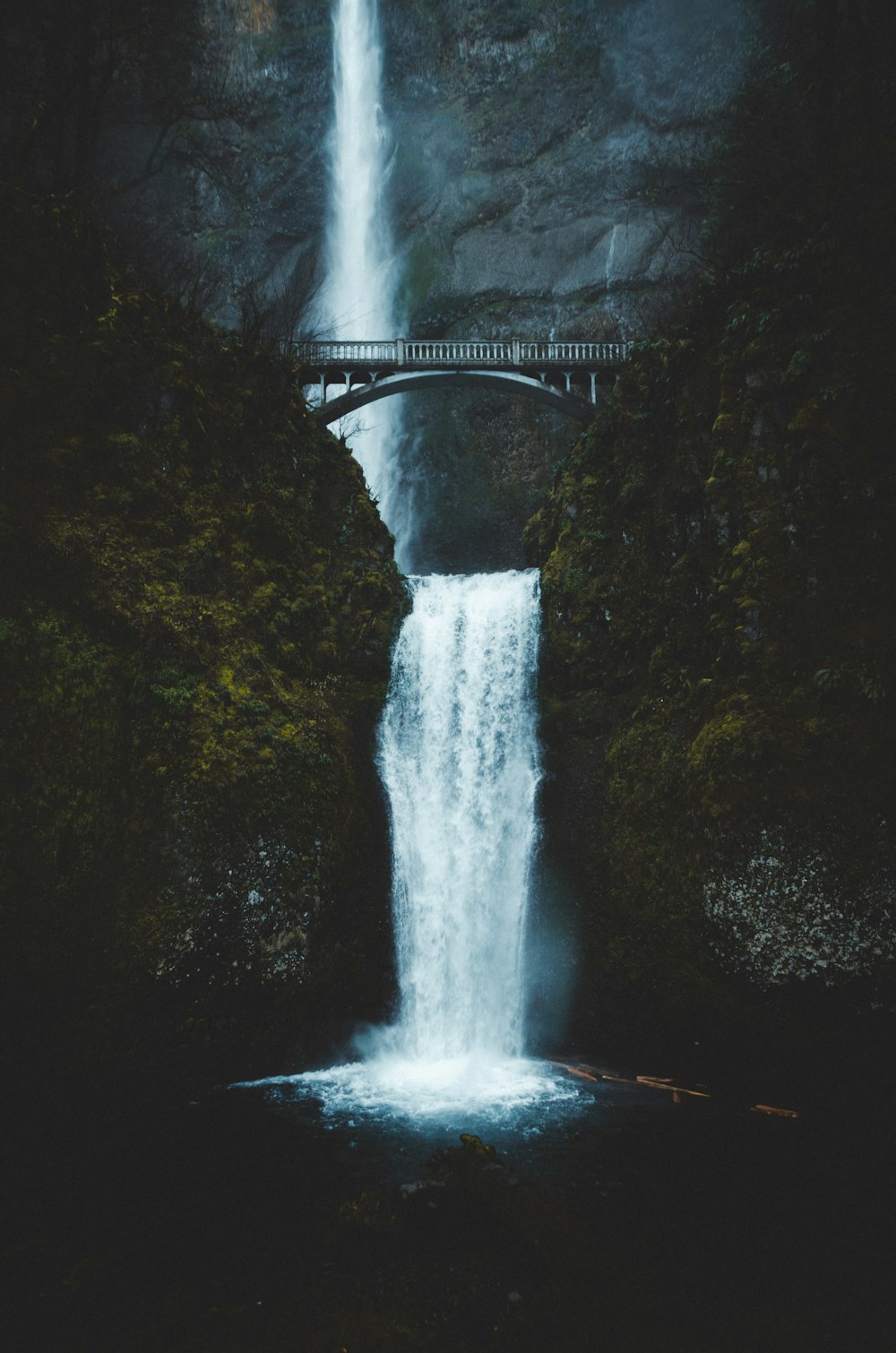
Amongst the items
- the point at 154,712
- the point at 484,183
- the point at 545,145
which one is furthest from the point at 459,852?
the point at 545,145

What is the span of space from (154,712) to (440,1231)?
26.3 ft

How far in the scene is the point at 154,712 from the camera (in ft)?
37.8

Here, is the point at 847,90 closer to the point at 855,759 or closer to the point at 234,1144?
the point at 855,759

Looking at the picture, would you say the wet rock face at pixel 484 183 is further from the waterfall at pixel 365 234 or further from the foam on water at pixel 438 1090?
the foam on water at pixel 438 1090

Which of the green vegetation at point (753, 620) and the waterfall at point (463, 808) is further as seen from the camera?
the waterfall at point (463, 808)

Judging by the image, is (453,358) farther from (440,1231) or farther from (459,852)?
(440,1231)

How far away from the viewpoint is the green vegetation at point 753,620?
10.7 meters

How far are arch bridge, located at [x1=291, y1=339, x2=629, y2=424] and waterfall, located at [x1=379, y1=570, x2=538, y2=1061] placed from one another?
24.3ft

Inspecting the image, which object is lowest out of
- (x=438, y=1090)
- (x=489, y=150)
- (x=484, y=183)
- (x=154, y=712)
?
(x=438, y=1090)

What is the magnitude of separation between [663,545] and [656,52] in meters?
26.2

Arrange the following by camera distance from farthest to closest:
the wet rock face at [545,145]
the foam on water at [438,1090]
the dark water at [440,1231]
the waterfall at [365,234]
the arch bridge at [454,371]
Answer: the waterfall at [365,234] → the wet rock face at [545,145] → the arch bridge at [454,371] → the foam on water at [438,1090] → the dark water at [440,1231]

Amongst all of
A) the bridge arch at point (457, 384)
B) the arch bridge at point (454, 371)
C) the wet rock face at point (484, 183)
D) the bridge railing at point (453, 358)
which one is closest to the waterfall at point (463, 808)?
the bridge arch at point (457, 384)


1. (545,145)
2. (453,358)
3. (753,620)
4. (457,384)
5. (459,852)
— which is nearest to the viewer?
(753,620)

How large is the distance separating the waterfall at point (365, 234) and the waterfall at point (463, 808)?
1318 cm
